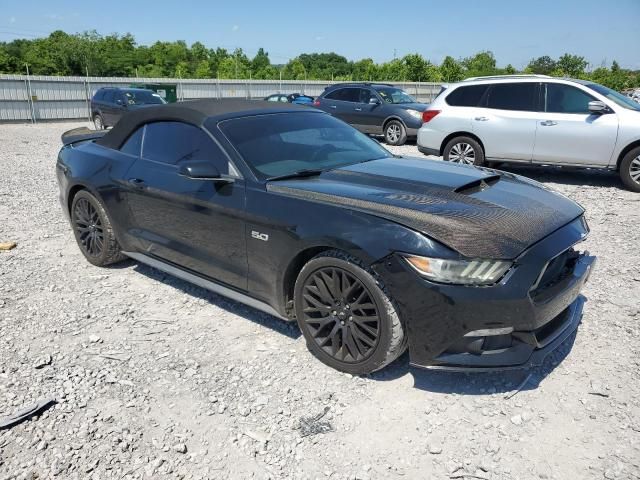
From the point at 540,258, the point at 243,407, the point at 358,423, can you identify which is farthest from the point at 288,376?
the point at 540,258

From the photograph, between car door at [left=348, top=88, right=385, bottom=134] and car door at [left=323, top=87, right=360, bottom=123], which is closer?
car door at [left=348, top=88, right=385, bottom=134]

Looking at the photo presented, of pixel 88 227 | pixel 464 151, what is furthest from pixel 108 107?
pixel 88 227

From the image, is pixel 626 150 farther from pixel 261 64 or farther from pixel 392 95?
pixel 261 64

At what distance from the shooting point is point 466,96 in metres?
9.30

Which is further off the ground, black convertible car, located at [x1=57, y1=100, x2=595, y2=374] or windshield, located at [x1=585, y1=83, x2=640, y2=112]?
windshield, located at [x1=585, y1=83, x2=640, y2=112]

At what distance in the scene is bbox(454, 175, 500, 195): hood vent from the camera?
3.26 meters

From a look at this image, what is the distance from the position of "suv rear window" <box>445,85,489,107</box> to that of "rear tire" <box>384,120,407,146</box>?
14.0 feet

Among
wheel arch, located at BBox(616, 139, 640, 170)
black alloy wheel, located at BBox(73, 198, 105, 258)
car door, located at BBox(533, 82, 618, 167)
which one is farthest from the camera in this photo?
car door, located at BBox(533, 82, 618, 167)

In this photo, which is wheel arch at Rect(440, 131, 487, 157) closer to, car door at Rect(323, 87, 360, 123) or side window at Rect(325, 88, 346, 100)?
car door at Rect(323, 87, 360, 123)

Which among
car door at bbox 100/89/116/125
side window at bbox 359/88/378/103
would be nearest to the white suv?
side window at bbox 359/88/378/103

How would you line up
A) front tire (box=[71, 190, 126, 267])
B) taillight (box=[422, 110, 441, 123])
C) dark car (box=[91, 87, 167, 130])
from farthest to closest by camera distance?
1. dark car (box=[91, 87, 167, 130])
2. taillight (box=[422, 110, 441, 123])
3. front tire (box=[71, 190, 126, 267])

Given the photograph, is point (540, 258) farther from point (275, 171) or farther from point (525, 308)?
point (275, 171)

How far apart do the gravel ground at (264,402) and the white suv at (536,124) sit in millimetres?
4362

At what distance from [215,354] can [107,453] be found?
3.31 feet
